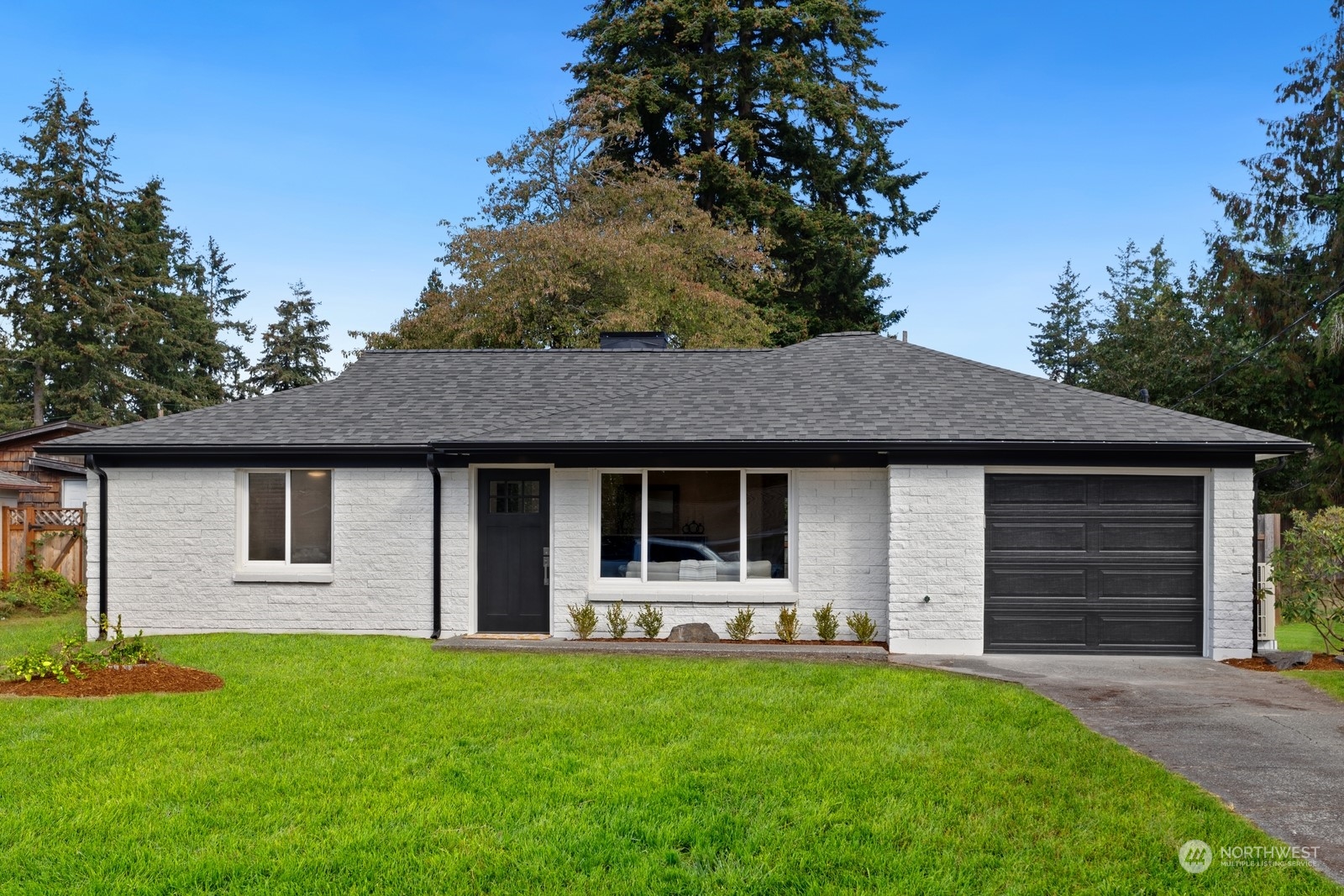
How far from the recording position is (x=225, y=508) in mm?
12102

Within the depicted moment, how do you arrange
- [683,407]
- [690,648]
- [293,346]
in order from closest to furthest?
1. [690,648]
2. [683,407]
3. [293,346]

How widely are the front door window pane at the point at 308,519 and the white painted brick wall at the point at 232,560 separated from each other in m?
0.33

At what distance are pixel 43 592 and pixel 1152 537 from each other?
18175mm

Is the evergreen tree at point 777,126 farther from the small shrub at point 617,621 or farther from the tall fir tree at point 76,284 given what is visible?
the tall fir tree at point 76,284

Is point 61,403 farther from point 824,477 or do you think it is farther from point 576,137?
point 824,477

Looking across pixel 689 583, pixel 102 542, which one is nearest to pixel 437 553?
pixel 689 583

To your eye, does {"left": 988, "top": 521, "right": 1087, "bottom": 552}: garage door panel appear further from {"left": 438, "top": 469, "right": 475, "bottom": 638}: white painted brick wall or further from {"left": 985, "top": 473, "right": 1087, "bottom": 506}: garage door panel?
{"left": 438, "top": 469, "right": 475, "bottom": 638}: white painted brick wall

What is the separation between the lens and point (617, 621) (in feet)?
37.3

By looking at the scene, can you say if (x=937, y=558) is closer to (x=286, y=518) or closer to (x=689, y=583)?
(x=689, y=583)

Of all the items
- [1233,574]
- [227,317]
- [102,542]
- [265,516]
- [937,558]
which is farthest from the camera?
[227,317]

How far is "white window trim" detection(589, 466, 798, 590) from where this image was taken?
11.5 metres

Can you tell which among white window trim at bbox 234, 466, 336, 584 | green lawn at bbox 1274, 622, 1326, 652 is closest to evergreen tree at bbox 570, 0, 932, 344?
green lawn at bbox 1274, 622, 1326, 652

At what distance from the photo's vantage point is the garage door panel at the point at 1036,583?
10992 mm

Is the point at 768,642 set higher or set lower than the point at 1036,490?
lower
